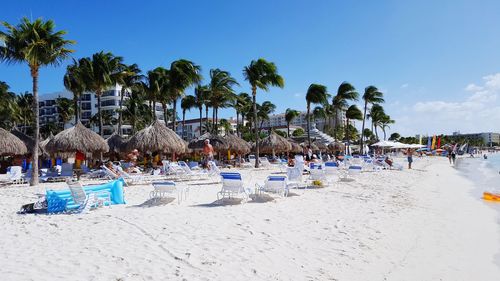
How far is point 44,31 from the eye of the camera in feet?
46.0

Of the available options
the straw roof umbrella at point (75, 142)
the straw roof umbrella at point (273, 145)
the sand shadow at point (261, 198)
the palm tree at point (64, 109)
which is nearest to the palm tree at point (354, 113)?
the straw roof umbrella at point (273, 145)

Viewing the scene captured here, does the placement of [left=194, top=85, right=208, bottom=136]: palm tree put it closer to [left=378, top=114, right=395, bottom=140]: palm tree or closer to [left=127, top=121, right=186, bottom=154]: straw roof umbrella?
[left=127, top=121, right=186, bottom=154]: straw roof umbrella

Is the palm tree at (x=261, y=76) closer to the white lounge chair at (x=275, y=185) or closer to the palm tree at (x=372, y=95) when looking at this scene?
the white lounge chair at (x=275, y=185)

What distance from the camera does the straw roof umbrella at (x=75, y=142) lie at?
59.7 ft

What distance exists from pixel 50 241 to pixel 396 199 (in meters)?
8.73

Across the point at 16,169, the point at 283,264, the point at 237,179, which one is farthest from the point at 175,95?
the point at 283,264

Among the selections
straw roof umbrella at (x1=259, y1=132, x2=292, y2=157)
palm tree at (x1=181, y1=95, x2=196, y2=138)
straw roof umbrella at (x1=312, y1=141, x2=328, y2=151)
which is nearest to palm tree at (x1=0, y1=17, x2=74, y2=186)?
straw roof umbrella at (x1=259, y1=132, x2=292, y2=157)

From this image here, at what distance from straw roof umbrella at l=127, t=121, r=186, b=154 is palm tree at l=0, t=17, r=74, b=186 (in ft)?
19.7

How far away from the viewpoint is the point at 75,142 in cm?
1841

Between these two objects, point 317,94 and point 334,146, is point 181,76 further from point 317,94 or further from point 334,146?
point 334,146

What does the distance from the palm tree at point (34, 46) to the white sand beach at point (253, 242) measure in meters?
6.35

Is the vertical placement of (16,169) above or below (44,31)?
below

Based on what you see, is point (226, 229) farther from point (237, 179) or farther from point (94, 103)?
point (94, 103)

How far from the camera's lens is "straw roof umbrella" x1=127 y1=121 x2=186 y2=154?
65.3 ft
